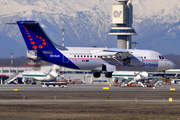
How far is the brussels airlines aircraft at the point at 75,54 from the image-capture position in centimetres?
7181

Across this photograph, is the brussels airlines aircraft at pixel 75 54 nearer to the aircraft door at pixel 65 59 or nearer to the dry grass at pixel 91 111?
the aircraft door at pixel 65 59

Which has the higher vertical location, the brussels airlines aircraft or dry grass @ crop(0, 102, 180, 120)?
the brussels airlines aircraft

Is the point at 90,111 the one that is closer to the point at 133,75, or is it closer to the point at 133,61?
the point at 133,61

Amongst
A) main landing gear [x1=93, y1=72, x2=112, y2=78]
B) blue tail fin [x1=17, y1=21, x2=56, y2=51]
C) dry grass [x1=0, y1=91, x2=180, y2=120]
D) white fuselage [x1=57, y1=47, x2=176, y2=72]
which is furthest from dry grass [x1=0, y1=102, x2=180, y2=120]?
blue tail fin [x1=17, y1=21, x2=56, y2=51]

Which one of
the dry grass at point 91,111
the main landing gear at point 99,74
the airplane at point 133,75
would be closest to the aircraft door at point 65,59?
the main landing gear at point 99,74

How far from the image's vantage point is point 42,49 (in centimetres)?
7206

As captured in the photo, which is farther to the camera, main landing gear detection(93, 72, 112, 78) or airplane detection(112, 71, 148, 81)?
airplane detection(112, 71, 148, 81)

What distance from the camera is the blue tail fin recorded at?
2840 inches

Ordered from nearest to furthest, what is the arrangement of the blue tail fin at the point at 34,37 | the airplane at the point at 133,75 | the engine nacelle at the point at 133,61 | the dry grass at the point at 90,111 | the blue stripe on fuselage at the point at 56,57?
the dry grass at the point at 90,111
the blue stripe on fuselage at the point at 56,57
the blue tail fin at the point at 34,37
the engine nacelle at the point at 133,61
the airplane at the point at 133,75

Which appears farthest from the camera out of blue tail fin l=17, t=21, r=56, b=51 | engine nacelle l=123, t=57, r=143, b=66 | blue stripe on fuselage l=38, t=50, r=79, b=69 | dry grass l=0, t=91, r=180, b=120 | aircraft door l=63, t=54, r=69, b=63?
engine nacelle l=123, t=57, r=143, b=66

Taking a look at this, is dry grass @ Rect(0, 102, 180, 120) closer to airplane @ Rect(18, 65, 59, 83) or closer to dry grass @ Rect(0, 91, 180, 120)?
dry grass @ Rect(0, 91, 180, 120)

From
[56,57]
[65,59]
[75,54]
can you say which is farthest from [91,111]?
[56,57]

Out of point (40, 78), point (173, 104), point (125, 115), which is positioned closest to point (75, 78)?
point (40, 78)

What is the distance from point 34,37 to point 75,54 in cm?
813
